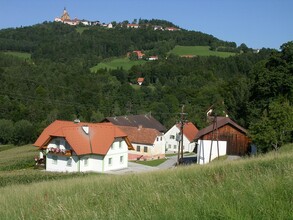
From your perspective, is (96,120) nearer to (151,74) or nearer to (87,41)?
(151,74)

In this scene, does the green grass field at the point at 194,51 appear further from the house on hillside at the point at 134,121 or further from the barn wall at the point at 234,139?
the barn wall at the point at 234,139

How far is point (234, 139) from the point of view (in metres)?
39.6

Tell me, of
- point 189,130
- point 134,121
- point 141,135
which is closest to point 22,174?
point 141,135

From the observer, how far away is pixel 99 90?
93.6m

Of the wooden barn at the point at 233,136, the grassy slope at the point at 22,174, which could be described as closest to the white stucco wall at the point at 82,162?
the grassy slope at the point at 22,174

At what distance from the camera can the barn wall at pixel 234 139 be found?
39.5m

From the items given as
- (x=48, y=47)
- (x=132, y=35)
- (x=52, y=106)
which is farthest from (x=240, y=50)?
(x=52, y=106)

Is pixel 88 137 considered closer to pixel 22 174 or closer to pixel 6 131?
pixel 22 174

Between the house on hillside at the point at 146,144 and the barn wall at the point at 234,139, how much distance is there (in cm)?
1383

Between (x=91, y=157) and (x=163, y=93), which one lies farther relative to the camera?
(x=163, y=93)

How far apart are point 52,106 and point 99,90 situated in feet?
40.7

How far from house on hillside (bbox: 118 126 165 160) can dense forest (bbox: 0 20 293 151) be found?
11417mm

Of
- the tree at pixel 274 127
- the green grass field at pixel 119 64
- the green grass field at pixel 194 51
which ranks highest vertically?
the green grass field at pixel 194 51

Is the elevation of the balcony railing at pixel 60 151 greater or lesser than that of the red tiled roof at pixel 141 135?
lesser
